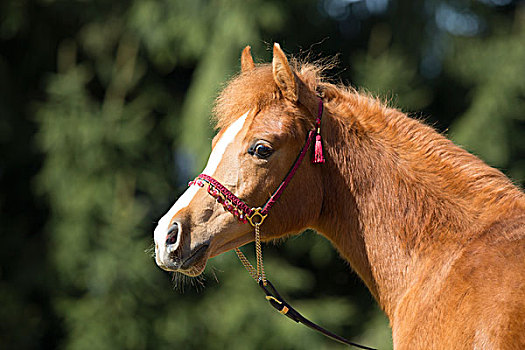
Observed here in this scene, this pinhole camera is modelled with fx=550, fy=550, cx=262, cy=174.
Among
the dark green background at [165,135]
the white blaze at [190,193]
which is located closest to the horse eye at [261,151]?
the white blaze at [190,193]

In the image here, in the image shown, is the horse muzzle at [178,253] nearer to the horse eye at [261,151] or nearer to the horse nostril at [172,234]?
the horse nostril at [172,234]

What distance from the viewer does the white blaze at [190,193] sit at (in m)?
2.30

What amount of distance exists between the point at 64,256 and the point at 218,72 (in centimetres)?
321

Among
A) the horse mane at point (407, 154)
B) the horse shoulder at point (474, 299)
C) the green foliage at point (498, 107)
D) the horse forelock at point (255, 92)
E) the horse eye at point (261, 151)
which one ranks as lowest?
the green foliage at point (498, 107)

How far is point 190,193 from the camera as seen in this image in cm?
242

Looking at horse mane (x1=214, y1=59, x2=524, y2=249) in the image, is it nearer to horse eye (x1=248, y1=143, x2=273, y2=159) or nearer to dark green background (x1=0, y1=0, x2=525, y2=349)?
horse eye (x1=248, y1=143, x2=273, y2=159)

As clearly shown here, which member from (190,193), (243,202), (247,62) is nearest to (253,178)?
(243,202)

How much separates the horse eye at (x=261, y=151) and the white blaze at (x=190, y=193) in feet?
0.36

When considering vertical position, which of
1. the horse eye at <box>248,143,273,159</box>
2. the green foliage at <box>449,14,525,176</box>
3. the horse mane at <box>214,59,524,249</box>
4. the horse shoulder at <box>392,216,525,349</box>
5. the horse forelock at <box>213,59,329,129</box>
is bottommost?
the green foliage at <box>449,14,525,176</box>

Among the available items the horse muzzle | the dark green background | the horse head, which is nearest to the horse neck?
the horse head

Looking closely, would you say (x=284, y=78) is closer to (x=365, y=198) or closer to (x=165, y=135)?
(x=365, y=198)

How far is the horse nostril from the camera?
2299 millimetres

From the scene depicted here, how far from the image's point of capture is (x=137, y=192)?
7742 mm

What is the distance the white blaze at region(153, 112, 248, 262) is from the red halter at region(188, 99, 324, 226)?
0.05 meters
